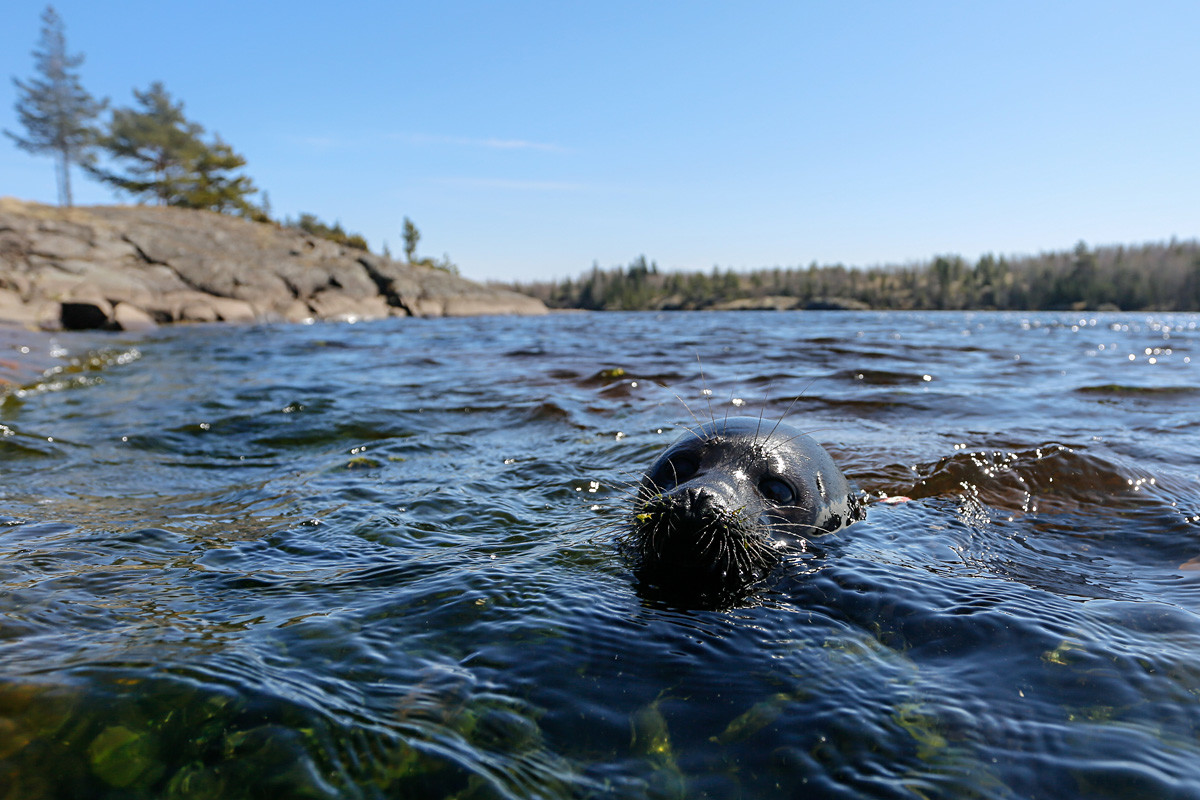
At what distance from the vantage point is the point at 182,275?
29797mm

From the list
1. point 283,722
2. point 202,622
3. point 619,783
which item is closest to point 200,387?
point 202,622

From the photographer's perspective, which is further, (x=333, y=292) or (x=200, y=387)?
(x=333, y=292)

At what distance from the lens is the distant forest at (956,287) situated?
303 feet

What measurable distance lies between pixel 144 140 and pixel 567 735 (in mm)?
54191

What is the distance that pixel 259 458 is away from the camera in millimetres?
5742

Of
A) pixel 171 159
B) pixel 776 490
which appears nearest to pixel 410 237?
pixel 171 159

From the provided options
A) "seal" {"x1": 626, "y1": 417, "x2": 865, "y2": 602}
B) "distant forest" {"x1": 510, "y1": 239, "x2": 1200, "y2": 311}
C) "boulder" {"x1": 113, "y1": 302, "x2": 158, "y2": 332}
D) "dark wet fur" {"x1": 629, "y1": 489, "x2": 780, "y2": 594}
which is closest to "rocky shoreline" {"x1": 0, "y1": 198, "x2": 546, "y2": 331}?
"boulder" {"x1": 113, "y1": 302, "x2": 158, "y2": 332}

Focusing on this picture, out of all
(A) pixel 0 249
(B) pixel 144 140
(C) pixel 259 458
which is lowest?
(C) pixel 259 458

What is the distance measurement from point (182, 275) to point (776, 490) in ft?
108

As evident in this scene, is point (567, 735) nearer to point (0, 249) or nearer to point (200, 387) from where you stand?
point (200, 387)

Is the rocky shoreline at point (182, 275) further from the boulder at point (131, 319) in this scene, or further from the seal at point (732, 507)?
the seal at point (732, 507)

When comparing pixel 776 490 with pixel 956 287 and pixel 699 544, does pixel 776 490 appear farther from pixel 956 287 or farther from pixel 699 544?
pixel 956 287

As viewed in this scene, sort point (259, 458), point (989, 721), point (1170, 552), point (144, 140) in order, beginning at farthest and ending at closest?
point (144, 140), point (259, 458), point (1170, 552), point (989, 721)

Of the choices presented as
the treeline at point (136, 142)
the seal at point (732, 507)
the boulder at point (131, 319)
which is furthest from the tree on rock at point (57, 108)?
the seal at point (732, 507)
